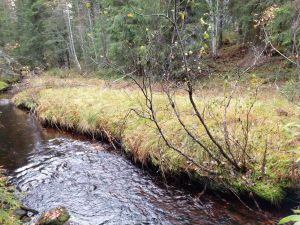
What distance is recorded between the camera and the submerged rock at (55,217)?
459 centimetres

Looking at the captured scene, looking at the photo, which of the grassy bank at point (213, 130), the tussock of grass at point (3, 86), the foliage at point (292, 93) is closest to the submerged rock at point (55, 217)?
the grassy bank at point (213, 130)

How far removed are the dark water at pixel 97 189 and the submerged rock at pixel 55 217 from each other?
171 mm

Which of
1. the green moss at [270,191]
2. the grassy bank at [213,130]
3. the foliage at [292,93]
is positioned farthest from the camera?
the foliage at [292,93]

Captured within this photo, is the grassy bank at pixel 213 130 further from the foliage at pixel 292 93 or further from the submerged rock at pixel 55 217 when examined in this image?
the submerged rock at pixel 55 217

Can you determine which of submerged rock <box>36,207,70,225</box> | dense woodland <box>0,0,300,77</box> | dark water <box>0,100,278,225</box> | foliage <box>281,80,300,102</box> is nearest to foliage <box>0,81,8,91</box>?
dense woodland <box>0,0,300,77</box>

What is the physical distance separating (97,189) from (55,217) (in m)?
1.28

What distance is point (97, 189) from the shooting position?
5.84 metres

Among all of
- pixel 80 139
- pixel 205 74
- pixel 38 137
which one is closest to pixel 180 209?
pixel 80 139

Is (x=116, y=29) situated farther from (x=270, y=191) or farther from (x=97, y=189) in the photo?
(x=270, y=191)

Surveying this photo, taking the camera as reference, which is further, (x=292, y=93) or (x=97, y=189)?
(x=292, y=93)

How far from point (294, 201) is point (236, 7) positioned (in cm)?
1198

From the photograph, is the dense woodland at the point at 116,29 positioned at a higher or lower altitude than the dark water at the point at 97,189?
higher

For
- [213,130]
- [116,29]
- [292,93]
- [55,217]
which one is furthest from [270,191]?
[116,29]

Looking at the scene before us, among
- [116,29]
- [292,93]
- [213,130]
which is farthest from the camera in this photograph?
[116,29]
